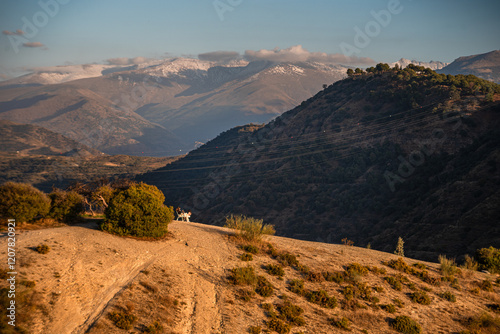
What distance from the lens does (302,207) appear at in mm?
81938

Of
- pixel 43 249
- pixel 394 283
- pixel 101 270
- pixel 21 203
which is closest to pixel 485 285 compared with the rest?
pixel 394 283

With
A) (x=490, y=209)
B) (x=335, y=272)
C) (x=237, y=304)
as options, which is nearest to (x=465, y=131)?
(x=490, y=209)

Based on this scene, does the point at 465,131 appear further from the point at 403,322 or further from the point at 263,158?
the point at 403,322

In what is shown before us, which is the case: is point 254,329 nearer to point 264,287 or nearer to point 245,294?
point 245,294

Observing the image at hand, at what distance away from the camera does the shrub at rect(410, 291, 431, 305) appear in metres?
20.9

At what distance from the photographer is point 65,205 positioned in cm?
2430

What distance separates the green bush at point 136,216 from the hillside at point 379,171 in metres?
34.5

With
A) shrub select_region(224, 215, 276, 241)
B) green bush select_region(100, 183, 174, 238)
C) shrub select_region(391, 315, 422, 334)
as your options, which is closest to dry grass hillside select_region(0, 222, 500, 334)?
shrub select_region(391, 315, 422, 334)

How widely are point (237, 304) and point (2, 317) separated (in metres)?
10.8

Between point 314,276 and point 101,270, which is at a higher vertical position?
point 101,270

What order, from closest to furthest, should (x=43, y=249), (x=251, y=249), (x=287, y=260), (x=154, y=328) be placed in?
(x=154, y=328) → (x=43, y=249) → (x=287, y=260) → (x=251, y=249)

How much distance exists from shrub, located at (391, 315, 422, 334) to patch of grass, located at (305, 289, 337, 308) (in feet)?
11.3

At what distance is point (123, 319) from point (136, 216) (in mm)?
8885

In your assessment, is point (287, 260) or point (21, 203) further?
point (287, 260)
